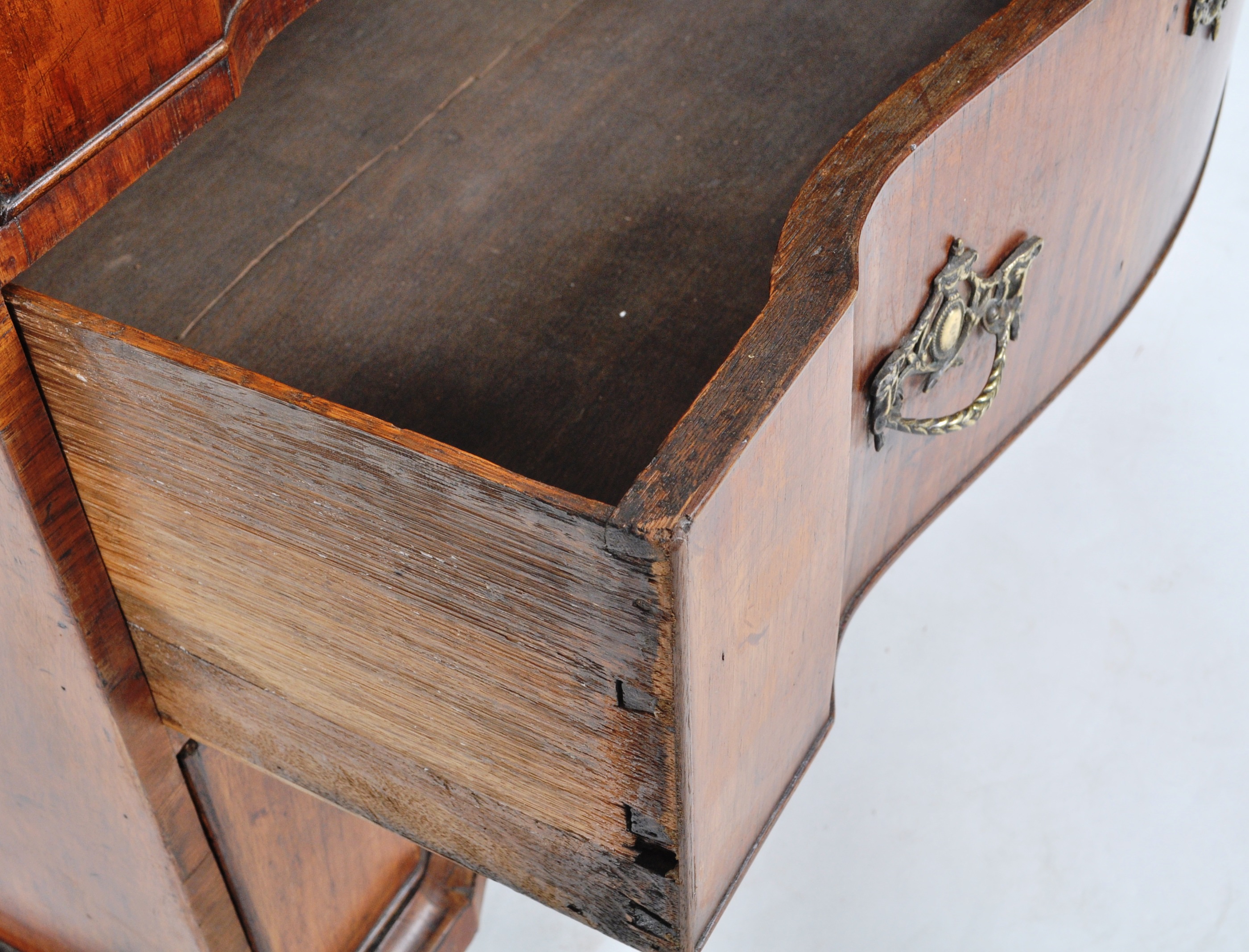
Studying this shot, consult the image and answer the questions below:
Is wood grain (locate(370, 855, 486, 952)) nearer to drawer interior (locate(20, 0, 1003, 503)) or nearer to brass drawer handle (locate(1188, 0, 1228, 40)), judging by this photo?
drawer interior (locate(20, 0, 1003, 503))

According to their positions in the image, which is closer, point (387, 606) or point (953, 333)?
point (387, 606)

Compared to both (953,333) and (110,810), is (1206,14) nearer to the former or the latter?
(953,333)

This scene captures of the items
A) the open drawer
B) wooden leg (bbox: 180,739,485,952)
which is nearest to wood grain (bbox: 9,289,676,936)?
the open drawer

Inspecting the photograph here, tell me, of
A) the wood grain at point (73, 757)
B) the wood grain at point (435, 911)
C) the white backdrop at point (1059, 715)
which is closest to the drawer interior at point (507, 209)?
the wood grain at point (73, 757)

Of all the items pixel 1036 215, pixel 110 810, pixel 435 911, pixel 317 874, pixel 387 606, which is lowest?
pixel 435 911

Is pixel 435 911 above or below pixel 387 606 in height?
below

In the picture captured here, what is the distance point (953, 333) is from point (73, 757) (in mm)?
516

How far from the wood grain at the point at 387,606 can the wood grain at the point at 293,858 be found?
0.16 meters

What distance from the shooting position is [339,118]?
2.49ft

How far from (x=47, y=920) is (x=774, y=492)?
70 cm

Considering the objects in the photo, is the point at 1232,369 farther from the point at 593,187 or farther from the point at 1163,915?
the point at 593,187

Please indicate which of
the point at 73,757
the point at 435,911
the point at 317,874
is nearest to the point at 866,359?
the point at 73,757

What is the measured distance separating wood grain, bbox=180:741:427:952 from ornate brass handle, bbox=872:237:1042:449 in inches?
16.5

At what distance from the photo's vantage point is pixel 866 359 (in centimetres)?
59
